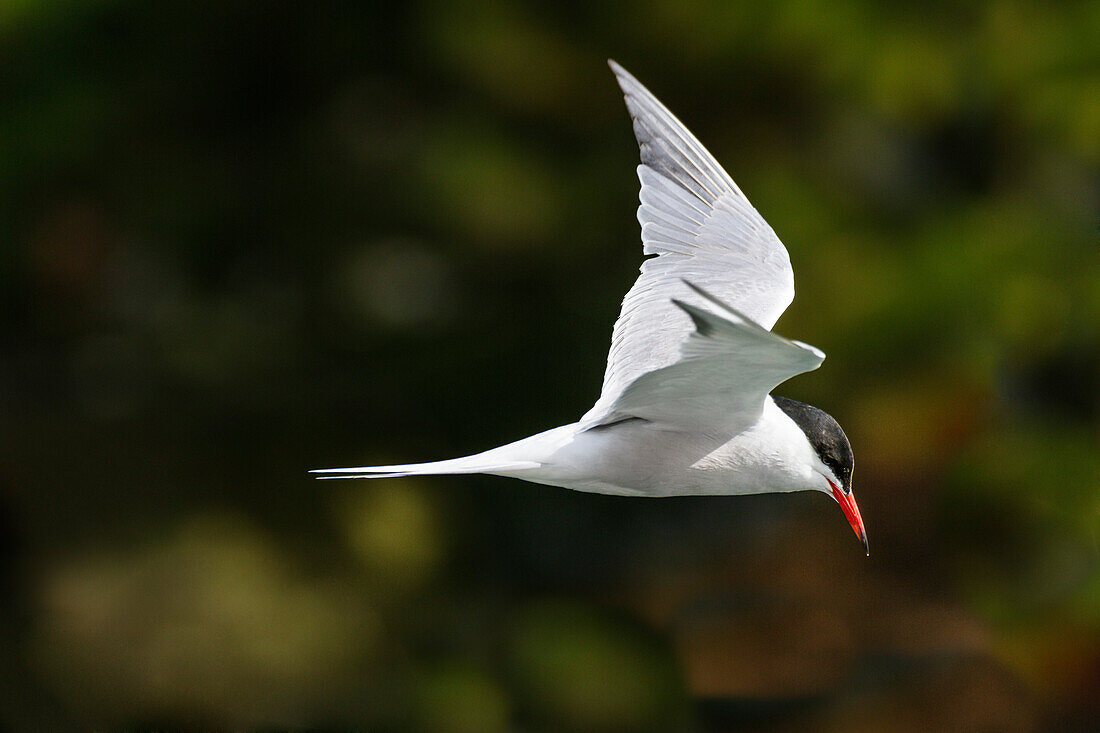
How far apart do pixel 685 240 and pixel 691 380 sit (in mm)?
727

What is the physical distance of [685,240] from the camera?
2.92 metres

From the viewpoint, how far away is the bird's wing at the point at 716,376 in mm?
1927

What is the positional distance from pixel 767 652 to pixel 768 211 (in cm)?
195

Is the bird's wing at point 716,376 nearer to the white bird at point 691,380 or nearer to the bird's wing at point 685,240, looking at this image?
the white bird at point 691,380

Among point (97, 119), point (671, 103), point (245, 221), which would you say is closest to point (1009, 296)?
point (671, 103)

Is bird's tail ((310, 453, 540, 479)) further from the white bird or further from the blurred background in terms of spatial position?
the blurred background

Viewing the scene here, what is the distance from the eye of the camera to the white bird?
2219mm

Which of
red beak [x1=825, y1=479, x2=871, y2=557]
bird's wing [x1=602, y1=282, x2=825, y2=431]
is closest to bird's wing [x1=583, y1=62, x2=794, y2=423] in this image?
bird's wing [x1=602, y1=282, x2=825, y2=431]

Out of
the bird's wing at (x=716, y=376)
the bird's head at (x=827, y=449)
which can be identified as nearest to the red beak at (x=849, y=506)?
the bird's head at (x=827, y=449)

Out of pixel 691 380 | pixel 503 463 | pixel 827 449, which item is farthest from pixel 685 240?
pixel 503 463

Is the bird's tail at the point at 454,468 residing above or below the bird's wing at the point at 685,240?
below

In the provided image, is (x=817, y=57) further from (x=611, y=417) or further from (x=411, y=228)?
(x=611, y=417)

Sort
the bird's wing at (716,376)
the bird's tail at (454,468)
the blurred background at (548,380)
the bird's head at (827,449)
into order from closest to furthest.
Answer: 1. the bird's wing at (716,376)
2. the bird's tail at (454,468)
3. the bird's head at (827,449)
4. the blurred background at (548,380)

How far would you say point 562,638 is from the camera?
18.4ft
